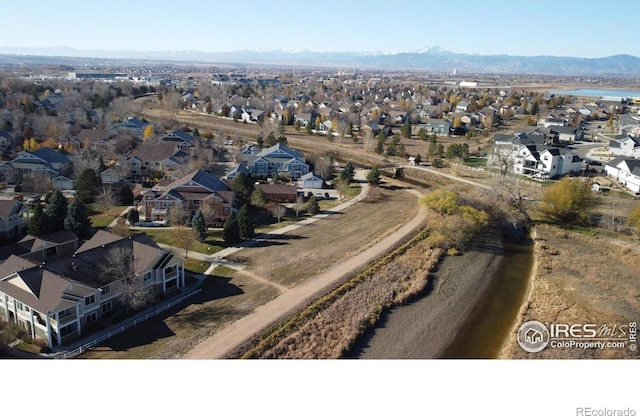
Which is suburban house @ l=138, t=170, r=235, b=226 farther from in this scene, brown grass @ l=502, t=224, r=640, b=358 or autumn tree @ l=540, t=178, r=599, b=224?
autumn tree @ l=540, t=178, r=599, b=224

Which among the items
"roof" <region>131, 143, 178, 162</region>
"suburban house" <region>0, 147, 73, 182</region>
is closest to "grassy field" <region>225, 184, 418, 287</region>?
"roof" <region>131, 143, 178, 162</region>

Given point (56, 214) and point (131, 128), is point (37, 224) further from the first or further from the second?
point (131, 128)

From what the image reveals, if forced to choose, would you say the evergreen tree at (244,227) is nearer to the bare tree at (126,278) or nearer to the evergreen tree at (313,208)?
the evergreen tree at (313,208)

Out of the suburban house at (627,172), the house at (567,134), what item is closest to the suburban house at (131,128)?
the suburban house at (627,172)
